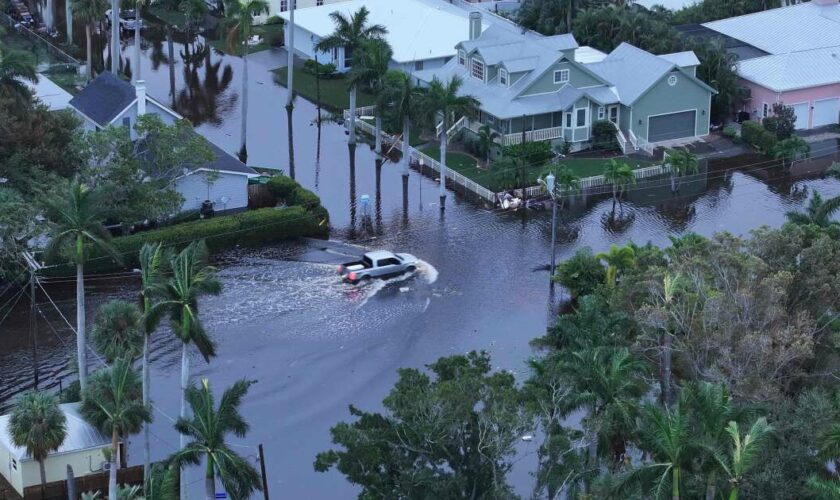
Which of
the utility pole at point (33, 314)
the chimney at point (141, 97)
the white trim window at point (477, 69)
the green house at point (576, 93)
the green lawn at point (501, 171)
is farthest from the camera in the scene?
the white trim window at point (477, 69)

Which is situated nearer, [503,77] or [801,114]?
[503,77]

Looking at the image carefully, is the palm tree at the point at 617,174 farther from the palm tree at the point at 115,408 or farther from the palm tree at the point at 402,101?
the palm tree at the point at 115,408

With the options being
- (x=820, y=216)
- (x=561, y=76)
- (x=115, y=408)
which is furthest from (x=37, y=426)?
(x=561, y=76)

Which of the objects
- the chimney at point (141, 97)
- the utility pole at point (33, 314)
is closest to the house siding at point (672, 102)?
the chimney at point (141, 97)

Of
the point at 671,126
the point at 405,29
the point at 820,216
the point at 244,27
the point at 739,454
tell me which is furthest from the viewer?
the point at 405,29

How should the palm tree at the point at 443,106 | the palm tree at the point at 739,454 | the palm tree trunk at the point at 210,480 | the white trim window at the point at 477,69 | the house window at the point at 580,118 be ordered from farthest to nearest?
the white trim window at the point at 477,69, the house window at the point at 580,118, the palm tree at the point at 443,106, the palm tree trunk at the point at 210,480, the palm tree at the point at 739,454

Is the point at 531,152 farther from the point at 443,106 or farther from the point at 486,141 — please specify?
the point at 443,106

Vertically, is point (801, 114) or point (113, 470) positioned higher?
point (801, 114)
